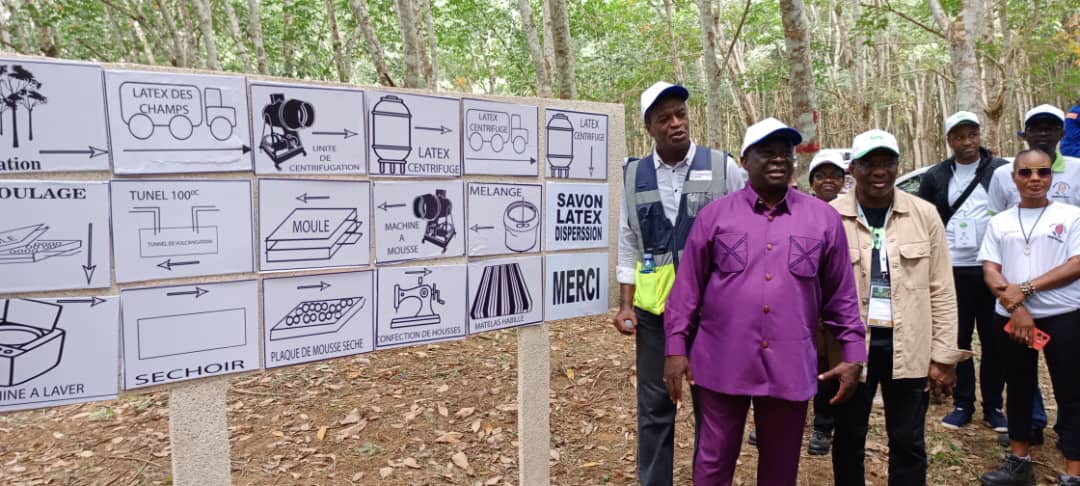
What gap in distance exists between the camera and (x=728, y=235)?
2334mm

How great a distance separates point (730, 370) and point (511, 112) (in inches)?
60.7

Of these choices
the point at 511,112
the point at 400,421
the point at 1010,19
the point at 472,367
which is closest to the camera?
the point at 511,112

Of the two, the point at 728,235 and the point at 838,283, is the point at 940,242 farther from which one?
the point at 728,235

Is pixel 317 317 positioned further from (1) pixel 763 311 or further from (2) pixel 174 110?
(1) pixel 763 311

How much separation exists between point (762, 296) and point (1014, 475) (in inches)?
92.2

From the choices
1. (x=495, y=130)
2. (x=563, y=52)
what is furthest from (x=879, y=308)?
(x=563, y=52)

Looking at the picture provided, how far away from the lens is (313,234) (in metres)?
2.41

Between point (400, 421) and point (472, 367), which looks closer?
point (400, 421)

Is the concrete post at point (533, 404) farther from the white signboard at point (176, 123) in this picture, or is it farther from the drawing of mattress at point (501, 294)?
the white signboard at point (176, 123)

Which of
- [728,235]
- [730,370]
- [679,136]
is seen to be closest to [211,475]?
[730,370]

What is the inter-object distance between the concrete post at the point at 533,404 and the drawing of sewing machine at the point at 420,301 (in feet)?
1.67

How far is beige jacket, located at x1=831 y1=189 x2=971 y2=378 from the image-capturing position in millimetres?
2633

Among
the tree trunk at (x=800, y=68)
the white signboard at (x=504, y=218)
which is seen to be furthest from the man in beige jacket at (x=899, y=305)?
the tree trunk at (x=800, y=68)

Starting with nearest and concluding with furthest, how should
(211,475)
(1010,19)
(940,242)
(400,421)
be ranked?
(211,475) → (940,242) → (400,421) → (1010,19)
